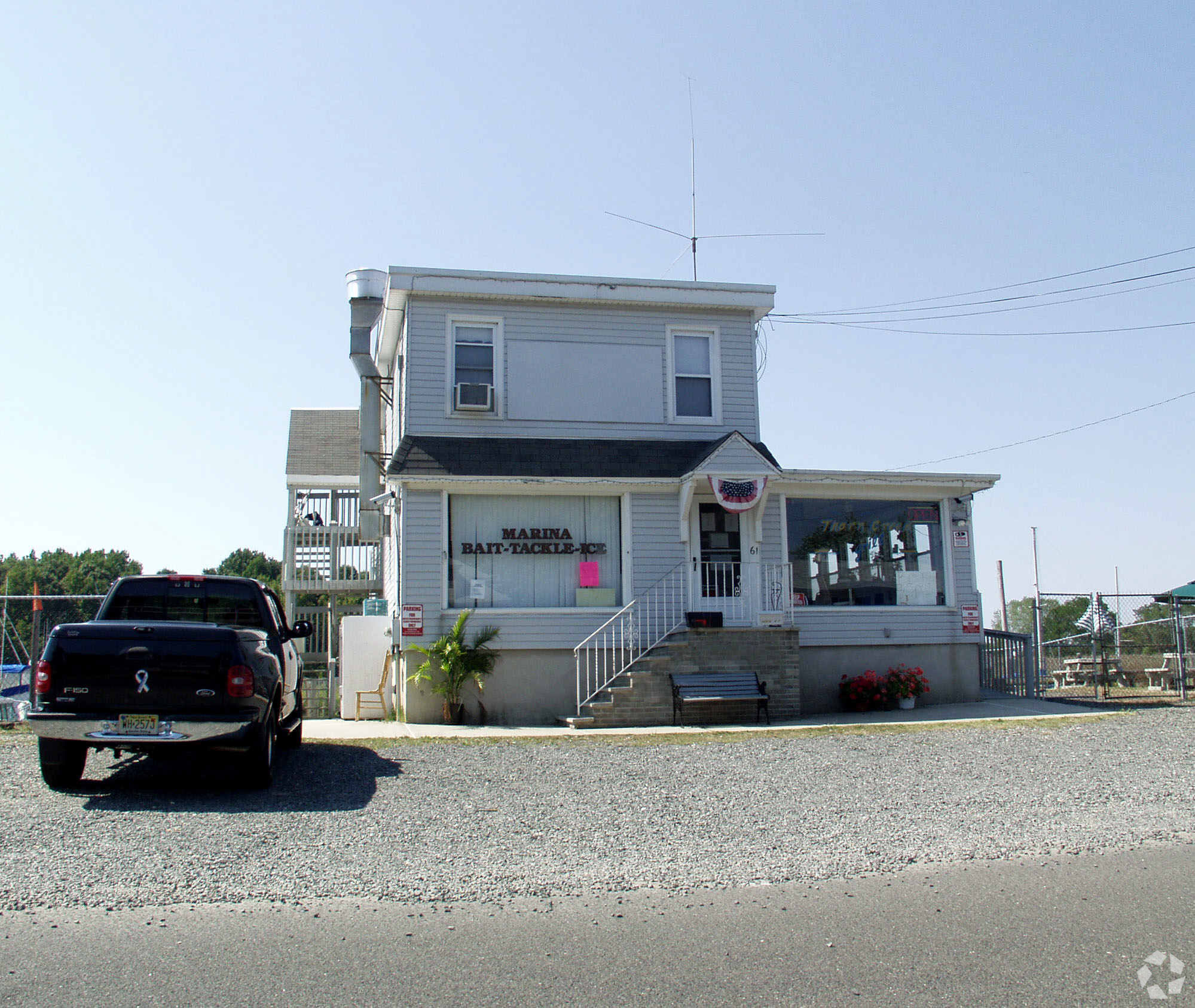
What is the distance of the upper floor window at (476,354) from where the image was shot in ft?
53.5

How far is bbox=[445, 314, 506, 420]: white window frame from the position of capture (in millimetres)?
16141

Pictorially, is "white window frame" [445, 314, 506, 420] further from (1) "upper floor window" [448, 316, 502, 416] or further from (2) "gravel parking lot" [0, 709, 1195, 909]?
(2) "gravel parking lot" [0, 709, 1195, 909]

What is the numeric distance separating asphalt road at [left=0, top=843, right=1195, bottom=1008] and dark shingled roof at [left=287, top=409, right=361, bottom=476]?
19.9 m

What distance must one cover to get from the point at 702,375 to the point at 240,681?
34.5 feet

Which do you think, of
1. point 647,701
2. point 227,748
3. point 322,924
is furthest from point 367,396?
point 322,924

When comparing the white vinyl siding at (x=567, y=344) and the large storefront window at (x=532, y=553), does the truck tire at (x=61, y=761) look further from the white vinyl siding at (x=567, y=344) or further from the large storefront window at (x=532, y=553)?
the white vinyl siding at (x=567, y=344)

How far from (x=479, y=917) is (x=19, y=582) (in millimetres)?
75068

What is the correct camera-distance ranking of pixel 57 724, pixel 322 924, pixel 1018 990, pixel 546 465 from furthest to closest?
pixel 546 465 < pixel 57 724 < pixel 322 924 < pixel 1018 990

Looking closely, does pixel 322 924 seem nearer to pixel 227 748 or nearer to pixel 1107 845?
pixel 227 748

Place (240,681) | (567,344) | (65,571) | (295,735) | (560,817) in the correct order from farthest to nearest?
1. (65,571)
2. (567,344)
3. (295,735)
4. (240,681)
5. (560,817)

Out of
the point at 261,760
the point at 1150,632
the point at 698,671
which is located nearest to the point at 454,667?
the point at 698,671

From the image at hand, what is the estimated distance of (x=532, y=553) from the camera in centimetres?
1569

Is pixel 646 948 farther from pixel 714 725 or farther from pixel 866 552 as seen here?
pixel 866 552

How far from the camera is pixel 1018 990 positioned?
4.32m
